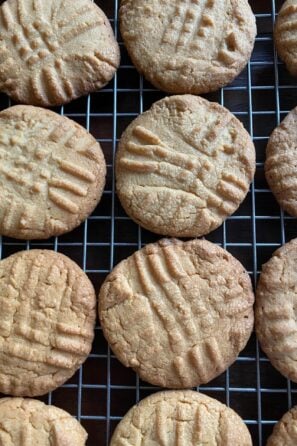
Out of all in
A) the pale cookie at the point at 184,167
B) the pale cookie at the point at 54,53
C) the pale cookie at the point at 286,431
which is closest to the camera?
the pale cookie at the point at 286,431

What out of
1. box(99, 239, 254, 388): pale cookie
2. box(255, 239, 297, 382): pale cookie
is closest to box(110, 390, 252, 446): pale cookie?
box(99, 239, 254, 388): pale cookie

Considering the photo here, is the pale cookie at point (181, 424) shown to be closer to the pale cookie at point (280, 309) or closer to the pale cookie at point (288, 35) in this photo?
the pale cookie at point (280, 309)

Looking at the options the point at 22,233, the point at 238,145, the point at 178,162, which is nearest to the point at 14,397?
the point at 22,233

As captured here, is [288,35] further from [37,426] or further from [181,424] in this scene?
[37,426]

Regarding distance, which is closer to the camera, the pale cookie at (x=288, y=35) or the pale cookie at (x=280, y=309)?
the pale cookie at (x=280, y=309)

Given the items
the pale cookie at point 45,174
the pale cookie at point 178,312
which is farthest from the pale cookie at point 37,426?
the pale cookie at point 45,174

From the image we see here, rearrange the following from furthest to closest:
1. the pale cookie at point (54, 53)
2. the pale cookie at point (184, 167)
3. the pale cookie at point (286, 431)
A: the pale cookie at point (54, 53) → the pale cookie at point (184, 167) → the pale cookie at point (286, 431)
